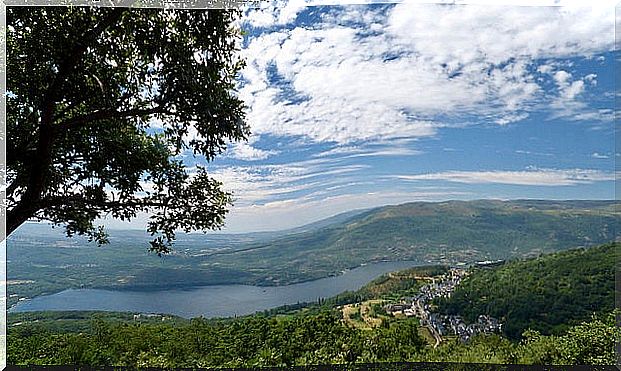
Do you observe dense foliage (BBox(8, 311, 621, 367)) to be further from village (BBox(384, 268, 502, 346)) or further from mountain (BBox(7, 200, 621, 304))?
mountain (BBox(7, 200, 621, 304))

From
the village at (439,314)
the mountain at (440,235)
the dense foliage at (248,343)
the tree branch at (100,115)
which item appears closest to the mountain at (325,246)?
the mountain at (440,235)

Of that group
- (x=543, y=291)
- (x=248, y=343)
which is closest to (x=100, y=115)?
(x=248, y=343)

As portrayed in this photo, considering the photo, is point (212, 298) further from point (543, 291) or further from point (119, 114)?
point (543, 291)

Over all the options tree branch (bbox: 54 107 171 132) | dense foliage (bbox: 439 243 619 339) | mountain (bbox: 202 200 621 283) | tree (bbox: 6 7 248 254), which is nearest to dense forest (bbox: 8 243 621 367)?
dense foliage (bbox: 439 243 619 339)

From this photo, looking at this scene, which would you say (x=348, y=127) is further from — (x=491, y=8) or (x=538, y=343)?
(x=538, y=343)

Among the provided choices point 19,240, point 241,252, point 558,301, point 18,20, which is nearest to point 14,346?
point 19,240

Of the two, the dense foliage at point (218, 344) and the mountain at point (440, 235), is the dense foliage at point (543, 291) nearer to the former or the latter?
the mountain at point (440, 235)
